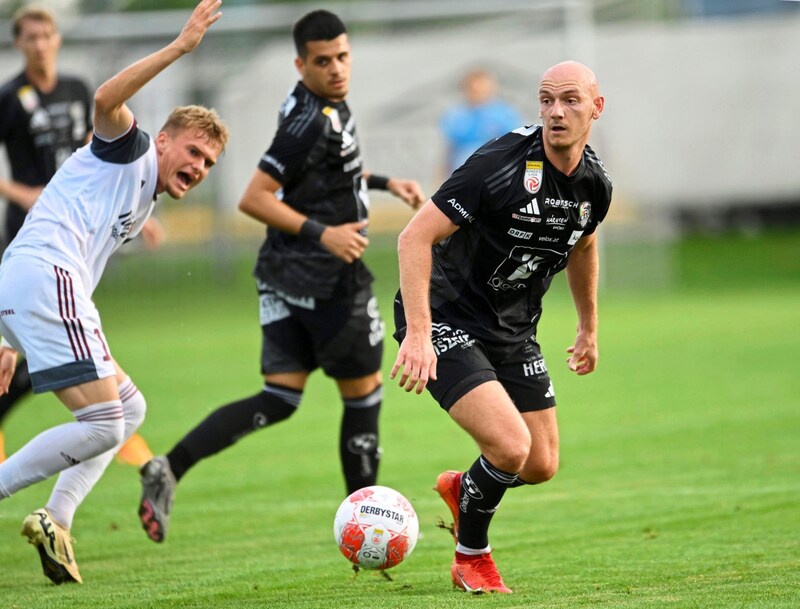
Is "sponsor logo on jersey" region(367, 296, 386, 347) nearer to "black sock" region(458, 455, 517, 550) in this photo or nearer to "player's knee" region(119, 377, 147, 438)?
"player's knee" region(119, 377, 147, 438)

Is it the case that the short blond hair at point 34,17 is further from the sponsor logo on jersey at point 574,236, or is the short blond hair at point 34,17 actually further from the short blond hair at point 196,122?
the sponsor logo on jersey at point 574,236

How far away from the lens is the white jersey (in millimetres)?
5320

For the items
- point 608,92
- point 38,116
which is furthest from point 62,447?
point 608,92

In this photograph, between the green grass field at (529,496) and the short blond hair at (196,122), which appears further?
the short blond hair at (196,122)

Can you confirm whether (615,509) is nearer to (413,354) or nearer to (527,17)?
(413,354)

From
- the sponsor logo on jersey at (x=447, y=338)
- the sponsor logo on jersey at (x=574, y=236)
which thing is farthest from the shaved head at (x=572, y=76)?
the sponsor logo on jersey at (x=447, y=338)

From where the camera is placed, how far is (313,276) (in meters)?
6.77

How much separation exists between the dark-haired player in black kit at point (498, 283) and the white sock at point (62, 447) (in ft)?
4.12

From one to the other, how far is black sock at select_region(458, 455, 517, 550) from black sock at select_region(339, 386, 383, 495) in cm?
152

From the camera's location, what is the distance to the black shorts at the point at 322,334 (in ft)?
22.1

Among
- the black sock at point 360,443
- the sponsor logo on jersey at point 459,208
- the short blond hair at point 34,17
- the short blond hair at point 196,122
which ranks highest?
the short blond hair at point 34,17

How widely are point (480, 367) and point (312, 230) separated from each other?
158cm

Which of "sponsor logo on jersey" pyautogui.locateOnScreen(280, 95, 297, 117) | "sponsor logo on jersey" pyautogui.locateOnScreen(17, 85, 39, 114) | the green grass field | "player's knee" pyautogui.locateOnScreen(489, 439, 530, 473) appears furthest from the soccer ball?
"sponsor logo on jersey" pyautogui.locateOnScreen(17, 85, 39, 114)

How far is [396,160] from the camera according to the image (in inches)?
778
